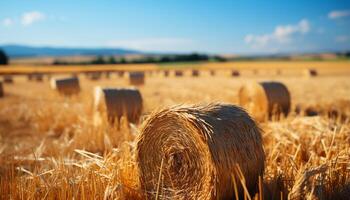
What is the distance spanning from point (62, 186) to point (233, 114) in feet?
5.72

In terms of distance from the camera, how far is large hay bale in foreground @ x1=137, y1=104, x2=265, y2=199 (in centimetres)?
382

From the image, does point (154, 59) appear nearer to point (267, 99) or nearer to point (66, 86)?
point (66, 86)

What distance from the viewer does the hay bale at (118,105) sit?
9.49 m

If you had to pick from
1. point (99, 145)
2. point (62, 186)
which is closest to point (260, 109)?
point (99, 145)

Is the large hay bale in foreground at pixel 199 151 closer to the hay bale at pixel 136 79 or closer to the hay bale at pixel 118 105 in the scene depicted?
the hay bale at pixel 118 105

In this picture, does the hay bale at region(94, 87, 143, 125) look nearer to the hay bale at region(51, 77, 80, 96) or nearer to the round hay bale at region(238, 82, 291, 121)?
the round hay bale at region(238, 82, 291, 121)

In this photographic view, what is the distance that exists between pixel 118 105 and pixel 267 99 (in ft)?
12.3

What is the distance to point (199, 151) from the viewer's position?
3945 mm

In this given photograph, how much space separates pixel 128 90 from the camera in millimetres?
9898

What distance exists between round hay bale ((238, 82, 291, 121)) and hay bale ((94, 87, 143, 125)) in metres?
2.89

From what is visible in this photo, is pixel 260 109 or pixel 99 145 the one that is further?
pixel 260 109

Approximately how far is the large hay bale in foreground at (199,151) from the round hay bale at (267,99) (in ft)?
20.9

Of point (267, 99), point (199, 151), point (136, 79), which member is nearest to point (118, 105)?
point (267, 99)

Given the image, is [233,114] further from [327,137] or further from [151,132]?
[327,137]
